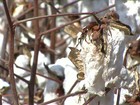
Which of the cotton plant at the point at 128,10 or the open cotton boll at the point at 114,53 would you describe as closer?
the open cotton boll at the point at 114,53

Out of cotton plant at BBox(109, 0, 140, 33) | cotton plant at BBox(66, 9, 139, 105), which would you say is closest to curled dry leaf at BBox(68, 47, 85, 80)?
cotton plant at BBox(66, 9, 139, 105)

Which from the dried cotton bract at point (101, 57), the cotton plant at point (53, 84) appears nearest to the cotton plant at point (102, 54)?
the dried cotton bract at point (101, 57)

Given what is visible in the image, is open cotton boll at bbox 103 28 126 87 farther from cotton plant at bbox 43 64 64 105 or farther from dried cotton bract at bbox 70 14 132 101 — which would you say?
cotton plant at bbox 43 64 64 105

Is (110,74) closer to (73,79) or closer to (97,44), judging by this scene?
(97,44)

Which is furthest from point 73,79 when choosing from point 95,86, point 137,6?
point 95,86

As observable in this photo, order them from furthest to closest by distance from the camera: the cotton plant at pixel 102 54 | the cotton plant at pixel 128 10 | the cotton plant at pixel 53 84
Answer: the cotton plant at pixel 53 84 < the cotton plant at pixel 128 10 < the cotton plant at pixel 102 54

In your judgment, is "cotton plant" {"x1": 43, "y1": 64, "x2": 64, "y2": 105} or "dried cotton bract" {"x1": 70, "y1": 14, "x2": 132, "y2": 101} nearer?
"dried cotton bract" {"x1": 70, "y1": 14, "x2": 132, "y2": 101}

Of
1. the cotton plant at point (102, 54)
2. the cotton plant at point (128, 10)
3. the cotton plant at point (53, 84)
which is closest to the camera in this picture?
the cotton plant at point (102, 54)

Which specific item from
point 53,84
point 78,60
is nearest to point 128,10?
point 78,60

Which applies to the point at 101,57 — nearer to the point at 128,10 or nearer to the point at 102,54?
the point at 102,54

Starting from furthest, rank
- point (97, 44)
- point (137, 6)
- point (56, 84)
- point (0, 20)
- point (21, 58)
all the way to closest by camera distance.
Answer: point (0, 20) → point (21, 58) → point (56, 84) → point (137, 6) → point (97, 44)

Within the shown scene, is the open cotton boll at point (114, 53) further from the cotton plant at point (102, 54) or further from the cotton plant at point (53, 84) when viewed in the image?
the cotton plant at point (53, 84)
